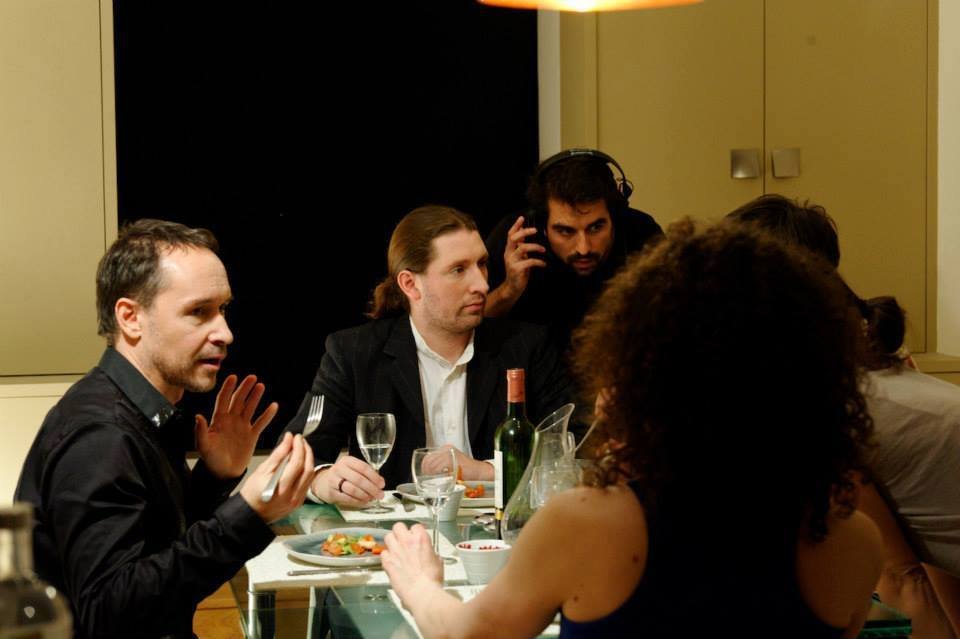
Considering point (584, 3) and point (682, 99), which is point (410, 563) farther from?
point (682, 99)

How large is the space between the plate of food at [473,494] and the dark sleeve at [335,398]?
0.44 meters

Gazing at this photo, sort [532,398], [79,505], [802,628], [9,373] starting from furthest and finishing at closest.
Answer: [9,373] → [532,398] → [79,505] → [802,628]

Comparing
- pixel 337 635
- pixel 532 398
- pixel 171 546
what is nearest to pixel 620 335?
pixel 337 635

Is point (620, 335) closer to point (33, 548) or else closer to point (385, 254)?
point (33, 548)

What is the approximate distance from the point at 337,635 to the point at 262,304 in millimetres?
2731

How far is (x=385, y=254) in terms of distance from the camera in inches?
170

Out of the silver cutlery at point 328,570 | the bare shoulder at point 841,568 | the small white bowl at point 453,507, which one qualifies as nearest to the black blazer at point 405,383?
the small white bowl at point 453,507

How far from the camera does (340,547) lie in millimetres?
1873

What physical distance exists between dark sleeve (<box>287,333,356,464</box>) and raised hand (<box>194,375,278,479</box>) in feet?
2.45

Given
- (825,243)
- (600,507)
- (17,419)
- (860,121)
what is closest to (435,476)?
(600,507)

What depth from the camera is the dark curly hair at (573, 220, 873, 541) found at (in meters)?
1.12

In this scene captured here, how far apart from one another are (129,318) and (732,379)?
3.65ft

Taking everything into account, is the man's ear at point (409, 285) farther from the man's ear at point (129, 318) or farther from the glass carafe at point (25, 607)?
the glass carafe at point (25, 607)

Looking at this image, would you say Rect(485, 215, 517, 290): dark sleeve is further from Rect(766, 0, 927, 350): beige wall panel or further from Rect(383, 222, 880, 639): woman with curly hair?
Rect(383, 222, 880, 639): woman with curly hair
